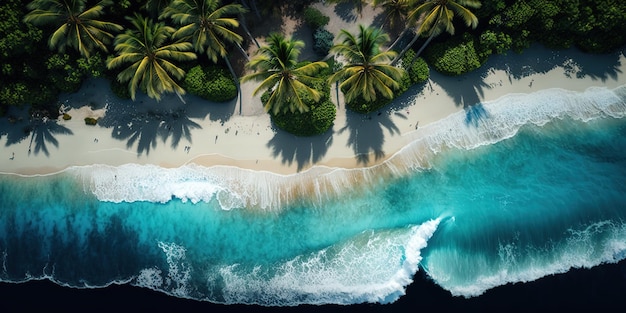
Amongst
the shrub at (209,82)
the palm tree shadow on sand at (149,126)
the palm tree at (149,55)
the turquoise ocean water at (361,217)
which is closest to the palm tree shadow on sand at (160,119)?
the palm tree shadow on sand at (149,126)

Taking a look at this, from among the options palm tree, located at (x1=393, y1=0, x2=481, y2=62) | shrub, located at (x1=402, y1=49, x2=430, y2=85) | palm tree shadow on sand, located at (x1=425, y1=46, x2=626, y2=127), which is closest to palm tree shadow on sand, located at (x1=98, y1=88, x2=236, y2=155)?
shrub, located at (x1=402, y1=49, x2=430, y2=85)

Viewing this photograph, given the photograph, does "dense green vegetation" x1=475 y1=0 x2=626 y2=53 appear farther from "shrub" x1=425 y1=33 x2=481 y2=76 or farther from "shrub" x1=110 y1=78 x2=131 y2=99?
"shrub" x1=110 y1=78 x2=131 y2=99

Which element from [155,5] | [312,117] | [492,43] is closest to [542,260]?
[492,43]

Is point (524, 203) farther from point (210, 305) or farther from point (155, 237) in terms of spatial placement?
point (155, 237)

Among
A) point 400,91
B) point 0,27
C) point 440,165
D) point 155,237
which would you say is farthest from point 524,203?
point 0,27

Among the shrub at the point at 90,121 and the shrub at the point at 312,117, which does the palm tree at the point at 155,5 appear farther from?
the shrub at the point at 90,121

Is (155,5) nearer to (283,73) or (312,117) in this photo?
(283,73)
